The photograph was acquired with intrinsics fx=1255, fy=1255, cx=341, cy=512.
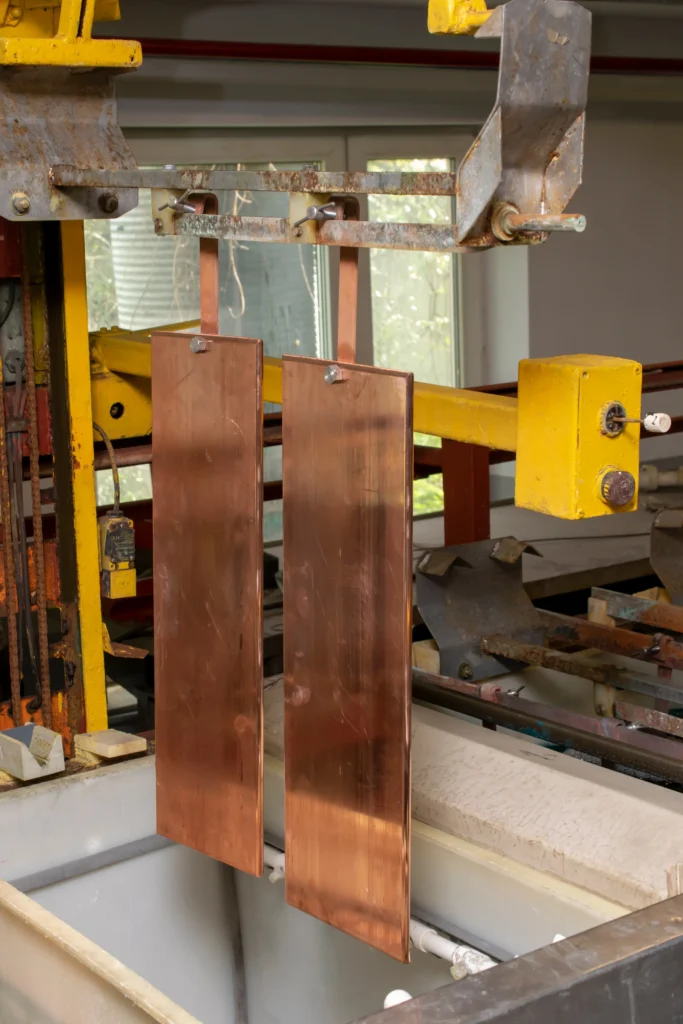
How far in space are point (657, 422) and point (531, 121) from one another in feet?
1.25

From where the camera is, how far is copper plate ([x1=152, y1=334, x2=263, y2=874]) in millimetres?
1587

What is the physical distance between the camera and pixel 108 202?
198cm

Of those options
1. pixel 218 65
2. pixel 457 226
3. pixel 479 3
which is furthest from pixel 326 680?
pixel 218 65

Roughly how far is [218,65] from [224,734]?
2951mm

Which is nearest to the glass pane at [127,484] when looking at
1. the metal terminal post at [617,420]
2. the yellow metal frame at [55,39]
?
the yellow metal frame at [55,39]

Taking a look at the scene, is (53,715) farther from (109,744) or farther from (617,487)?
(617,487)

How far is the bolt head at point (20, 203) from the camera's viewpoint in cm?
187

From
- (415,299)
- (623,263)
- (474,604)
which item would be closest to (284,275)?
(415,299)

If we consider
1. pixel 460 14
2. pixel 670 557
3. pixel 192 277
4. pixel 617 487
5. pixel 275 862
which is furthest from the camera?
pixel 192 277

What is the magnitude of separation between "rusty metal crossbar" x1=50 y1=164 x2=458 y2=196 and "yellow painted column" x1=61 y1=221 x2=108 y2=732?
0.88 ft

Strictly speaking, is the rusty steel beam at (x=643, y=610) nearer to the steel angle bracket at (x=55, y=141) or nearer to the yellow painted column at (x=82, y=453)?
the yellow painted column at (x=82, y=453)

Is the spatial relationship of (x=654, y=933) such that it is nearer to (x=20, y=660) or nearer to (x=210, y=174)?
(x=210, y=174)

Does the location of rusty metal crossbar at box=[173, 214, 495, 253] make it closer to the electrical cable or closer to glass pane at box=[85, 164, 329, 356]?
the electrical cable

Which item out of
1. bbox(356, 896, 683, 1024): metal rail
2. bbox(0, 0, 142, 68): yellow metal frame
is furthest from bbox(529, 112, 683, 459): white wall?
bbox(356, 896, 683, 1024): metal rail
